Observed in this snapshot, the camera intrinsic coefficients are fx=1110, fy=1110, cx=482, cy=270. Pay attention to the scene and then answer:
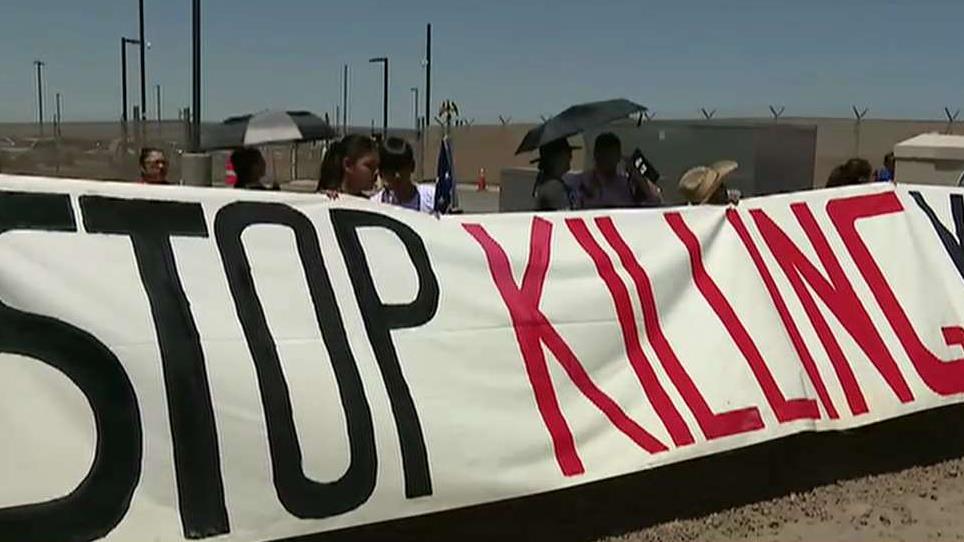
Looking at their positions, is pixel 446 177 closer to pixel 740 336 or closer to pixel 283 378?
pixel 740 336

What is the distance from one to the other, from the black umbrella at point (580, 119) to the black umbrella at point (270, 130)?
1.61 metres

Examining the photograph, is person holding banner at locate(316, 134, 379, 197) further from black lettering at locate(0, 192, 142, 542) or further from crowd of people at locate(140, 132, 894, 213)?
black lettering at locate(0, 192, 142, 542)

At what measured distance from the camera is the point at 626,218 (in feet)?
16.1

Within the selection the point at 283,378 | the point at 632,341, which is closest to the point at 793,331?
the point at 632,341

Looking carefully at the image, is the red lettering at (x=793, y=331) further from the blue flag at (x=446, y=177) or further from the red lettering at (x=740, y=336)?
the blue flag at (x=446, y=177)

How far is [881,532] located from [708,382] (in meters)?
0.94

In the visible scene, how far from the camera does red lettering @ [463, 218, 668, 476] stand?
4246 millimetres

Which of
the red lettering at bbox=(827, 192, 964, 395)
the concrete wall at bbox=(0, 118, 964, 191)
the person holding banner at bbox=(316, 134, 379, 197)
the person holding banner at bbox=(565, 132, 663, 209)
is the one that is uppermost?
the person holding banner at bbox=(316, 134, 379, 197)

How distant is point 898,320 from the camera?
545 centimetres

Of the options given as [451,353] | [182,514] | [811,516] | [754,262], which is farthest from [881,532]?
[182,514]

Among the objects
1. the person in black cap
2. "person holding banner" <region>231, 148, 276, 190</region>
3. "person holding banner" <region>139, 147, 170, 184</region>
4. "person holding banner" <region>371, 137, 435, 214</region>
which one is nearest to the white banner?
"person holding banner" <region>371, 137, 435, 214</region>

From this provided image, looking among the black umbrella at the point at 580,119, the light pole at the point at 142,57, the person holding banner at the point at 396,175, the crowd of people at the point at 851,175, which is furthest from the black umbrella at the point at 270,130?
the light pole at the point at 142,57

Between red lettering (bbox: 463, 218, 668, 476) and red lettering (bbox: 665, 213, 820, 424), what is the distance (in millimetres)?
654

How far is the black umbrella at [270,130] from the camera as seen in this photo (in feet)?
27.3
